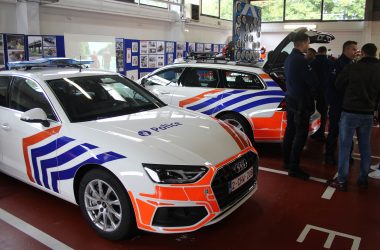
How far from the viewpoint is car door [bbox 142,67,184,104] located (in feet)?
19.9

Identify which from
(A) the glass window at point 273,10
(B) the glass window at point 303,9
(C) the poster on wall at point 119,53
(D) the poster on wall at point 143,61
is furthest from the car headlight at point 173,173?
Result: (A) the glass window at point 273,10

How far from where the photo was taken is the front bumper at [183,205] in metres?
2.68

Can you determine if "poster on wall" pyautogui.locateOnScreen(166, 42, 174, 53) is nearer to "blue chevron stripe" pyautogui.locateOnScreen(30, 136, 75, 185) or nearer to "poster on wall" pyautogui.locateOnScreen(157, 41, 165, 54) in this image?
"poster on wall" pyautogui.locateOnScreen(157, 41, 165, 54)

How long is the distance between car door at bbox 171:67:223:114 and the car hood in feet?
6.68

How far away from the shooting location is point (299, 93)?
441cm

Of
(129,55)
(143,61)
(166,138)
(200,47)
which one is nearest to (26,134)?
(166,138)

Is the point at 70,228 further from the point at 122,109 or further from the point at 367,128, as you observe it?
the point at 367,128

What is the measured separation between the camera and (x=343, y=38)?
1712cm

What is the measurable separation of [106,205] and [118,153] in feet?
1.59

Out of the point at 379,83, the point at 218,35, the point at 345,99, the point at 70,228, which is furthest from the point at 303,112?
the point at 218,35

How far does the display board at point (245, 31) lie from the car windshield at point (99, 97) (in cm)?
488

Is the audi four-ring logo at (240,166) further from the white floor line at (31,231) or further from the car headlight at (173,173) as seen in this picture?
the white floor line at (31,231)

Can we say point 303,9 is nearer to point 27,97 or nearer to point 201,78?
point 201,78

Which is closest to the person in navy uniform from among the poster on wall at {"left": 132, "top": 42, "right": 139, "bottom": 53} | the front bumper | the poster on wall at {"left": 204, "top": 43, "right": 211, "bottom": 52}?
the front bumper
